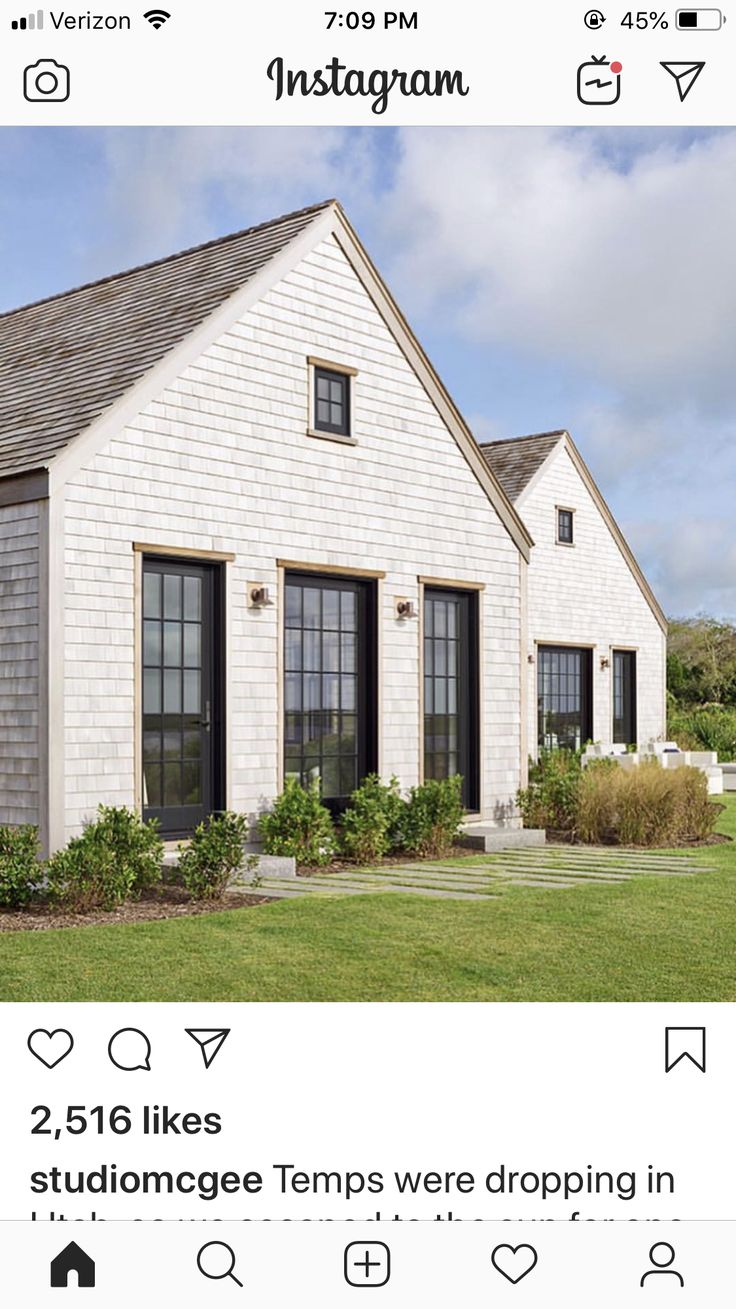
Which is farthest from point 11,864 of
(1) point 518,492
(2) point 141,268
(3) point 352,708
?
(1) point 518,492

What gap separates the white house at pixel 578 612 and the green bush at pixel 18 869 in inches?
494

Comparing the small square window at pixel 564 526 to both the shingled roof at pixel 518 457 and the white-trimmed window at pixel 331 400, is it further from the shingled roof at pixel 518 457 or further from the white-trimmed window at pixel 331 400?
the white-trimmed window at pixel 331 400

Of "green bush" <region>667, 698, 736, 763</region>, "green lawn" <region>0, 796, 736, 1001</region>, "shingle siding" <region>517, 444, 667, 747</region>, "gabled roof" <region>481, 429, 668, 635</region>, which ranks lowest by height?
"green lawn" <region>0, 796, 736, 1001</region>

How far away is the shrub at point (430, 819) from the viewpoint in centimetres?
1207

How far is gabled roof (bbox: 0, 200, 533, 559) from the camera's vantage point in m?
10.1

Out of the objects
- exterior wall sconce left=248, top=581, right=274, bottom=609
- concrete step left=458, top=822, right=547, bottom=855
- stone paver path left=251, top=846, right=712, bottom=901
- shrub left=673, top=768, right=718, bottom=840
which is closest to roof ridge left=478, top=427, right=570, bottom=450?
shrub left=673, top=768, right=718, bottom=840

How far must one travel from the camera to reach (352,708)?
12586 mm

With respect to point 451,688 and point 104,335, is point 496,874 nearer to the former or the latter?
point 451,688

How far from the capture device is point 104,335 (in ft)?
39.1

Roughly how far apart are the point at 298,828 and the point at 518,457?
1282cm

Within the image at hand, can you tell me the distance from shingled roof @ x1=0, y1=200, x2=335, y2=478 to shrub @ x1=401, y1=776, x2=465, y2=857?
191 inches

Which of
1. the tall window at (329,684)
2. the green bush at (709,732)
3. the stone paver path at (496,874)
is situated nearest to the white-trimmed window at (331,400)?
the tall window at (329,684)
